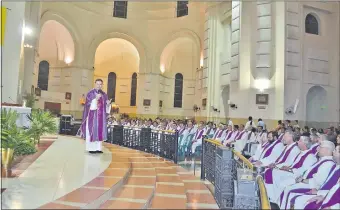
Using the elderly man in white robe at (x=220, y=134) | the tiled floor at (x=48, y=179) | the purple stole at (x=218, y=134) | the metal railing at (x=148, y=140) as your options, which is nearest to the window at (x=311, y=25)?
the elderly man in white robe at (x=220, y=134)

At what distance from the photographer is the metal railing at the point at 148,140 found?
859 centimetres

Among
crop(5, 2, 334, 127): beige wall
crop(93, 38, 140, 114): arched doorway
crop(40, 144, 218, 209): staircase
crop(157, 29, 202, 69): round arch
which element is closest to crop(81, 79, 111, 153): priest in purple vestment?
crop(40, 144, 218, 209): staircase

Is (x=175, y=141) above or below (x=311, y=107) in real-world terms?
below

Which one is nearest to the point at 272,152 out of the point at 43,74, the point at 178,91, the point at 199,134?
the point at 199,134

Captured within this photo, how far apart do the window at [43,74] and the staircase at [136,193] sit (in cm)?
1877

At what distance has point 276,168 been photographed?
18.6 feet

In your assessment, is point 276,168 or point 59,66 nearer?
point 276,168

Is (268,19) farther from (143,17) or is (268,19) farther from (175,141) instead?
(143,17)

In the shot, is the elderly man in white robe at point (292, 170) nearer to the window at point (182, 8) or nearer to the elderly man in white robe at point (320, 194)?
the elderly man in white robe at point (320, 194)

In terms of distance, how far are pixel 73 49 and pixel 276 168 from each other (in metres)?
19.3

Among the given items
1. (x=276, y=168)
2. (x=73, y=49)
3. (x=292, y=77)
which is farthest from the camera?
(x=73, y=49)

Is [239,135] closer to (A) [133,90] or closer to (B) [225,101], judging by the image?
(B) [225,101]

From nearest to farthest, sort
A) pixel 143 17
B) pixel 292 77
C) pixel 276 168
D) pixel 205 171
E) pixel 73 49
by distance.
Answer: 1. pixel 276 168
2. pixel 205 171
3. pixel 292 77
4. pixel 73 49
5. pixel 143 17

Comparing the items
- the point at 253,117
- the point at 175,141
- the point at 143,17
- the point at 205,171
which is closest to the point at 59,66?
the point at 143,17
